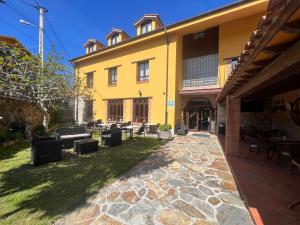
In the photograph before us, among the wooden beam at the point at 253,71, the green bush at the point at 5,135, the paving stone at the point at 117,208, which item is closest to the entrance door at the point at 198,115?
the wooden beam at the point at 253,71

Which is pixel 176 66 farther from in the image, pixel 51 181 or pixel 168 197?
pixel 51 181

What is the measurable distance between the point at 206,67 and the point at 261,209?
10.7m

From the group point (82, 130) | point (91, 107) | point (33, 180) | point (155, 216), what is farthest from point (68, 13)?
point (155, 216)

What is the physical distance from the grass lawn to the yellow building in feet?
23.0

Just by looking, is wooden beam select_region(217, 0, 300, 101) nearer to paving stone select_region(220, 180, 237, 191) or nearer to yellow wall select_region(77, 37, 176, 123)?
paving stone select_region(220, 180, 237, 191)

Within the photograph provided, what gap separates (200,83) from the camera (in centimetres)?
1238

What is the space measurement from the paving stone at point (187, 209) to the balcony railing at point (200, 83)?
385 inches

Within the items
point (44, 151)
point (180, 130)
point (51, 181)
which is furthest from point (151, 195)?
point (180, 130)

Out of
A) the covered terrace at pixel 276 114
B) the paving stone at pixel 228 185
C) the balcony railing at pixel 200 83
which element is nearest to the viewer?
the covered terrace at pixel 276 114

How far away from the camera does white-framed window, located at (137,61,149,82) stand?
14.1 meters

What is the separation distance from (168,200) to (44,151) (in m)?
4.51

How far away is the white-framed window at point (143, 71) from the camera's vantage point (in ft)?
46.2

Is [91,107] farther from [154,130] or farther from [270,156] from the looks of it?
[270,156]

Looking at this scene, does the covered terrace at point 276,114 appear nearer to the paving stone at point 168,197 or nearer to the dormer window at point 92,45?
the paving stone at point 168,197
